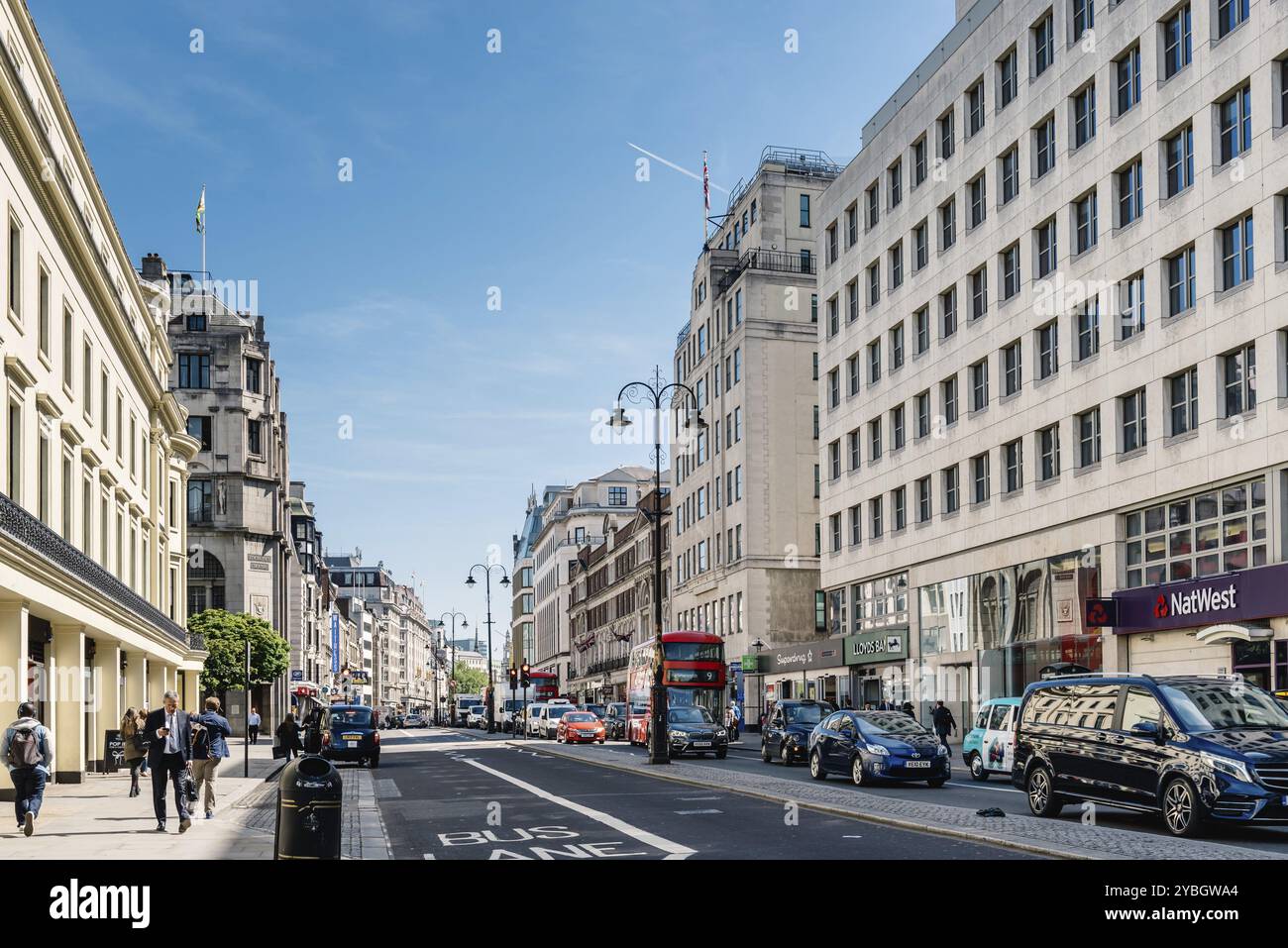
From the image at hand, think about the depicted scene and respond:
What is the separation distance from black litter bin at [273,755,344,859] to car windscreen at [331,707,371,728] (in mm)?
28954

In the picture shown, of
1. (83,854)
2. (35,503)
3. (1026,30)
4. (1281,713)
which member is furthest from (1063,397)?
(83,854)

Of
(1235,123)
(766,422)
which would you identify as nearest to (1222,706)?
(1235,123)

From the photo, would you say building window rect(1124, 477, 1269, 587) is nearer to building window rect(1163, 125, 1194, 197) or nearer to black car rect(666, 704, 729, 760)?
building window rect(1163, 125, 1194, 197)

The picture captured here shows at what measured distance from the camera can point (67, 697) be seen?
31.5 m

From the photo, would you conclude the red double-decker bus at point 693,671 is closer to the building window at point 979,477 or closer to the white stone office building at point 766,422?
the building window at point 979,477

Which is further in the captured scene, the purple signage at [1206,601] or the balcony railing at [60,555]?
the purple signage at [1206,601]

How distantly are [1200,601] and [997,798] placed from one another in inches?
446

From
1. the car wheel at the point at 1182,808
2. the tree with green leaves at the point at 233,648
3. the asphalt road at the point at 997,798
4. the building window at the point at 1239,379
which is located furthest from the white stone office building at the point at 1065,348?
the tree with green leaves at the point at 233,648

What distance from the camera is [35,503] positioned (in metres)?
28.8

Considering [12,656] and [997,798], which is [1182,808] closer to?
[997,798]

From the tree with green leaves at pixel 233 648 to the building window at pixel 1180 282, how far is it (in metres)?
46.5

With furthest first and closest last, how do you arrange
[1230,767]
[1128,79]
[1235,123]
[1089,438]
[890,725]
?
1. [1089,438]
2. [1128,79]
3. [1235,123]
4. [890,725]
5. [1230,767]

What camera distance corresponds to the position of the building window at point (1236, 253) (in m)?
32.5

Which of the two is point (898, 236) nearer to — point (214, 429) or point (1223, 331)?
point (1223, 331)
